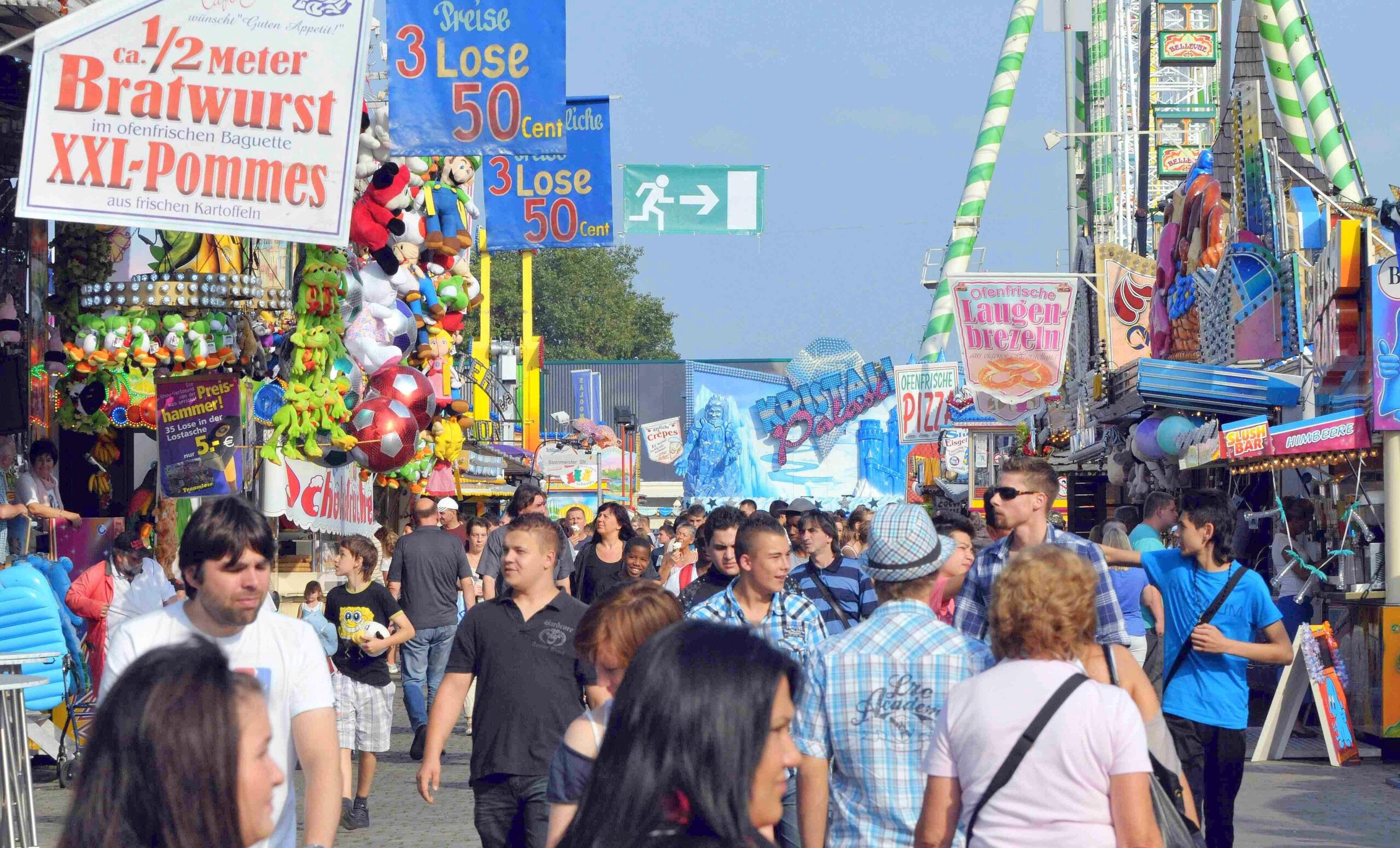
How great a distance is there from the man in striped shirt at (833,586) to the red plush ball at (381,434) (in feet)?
21.4

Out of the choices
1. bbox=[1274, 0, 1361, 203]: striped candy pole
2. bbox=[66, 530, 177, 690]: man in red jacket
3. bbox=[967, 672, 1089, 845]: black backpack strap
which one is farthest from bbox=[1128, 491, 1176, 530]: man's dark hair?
bbox=[1274, 0, 1361, 203]: striped candy pole

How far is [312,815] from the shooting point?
378cm

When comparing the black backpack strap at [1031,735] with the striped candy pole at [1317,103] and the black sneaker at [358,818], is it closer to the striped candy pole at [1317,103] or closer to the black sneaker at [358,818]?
the black sneaker at [358,818]

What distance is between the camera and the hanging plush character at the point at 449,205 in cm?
1558

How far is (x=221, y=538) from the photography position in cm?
386

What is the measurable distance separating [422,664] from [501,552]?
1.04 metres

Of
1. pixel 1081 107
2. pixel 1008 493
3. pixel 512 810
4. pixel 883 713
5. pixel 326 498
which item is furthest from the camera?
pixel 1081 107

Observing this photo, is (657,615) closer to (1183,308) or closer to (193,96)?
(193,96)

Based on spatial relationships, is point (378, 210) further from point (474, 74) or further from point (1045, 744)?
point (1045, 744)

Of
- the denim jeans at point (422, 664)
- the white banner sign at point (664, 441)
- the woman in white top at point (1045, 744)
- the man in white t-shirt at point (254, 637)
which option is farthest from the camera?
the white banner sign at point (664, 441)

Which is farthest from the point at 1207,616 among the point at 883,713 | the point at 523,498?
the point at 523,498

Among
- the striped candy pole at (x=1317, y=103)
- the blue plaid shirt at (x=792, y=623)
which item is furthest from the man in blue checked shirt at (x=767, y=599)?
the striped candy pole at (x=1317, y=103)

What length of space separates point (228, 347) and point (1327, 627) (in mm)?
7895

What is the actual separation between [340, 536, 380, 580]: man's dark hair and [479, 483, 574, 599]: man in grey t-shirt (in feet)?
5.22
